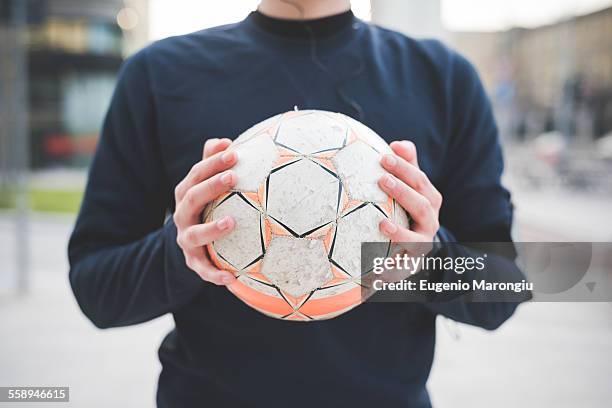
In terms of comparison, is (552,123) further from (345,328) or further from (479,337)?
(345,328)

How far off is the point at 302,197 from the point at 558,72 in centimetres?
2441

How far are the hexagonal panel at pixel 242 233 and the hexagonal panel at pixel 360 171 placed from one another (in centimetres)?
16

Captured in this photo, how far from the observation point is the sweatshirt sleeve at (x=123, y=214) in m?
1.23

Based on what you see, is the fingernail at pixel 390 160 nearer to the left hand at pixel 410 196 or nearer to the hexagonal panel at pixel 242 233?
the left hand at pixel 410 196

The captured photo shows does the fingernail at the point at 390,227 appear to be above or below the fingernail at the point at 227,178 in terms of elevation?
below

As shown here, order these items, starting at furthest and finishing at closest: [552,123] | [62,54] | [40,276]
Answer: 1. [552,123]
2. [62,54]
3. [40,276]

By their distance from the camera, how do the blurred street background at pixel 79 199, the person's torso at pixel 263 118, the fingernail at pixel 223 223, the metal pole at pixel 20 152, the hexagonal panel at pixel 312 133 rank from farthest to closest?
1. the metal pole at pixel 20 152
2. the blurred street background at pixel 79 199
3. the person's torso at pixel 263 118
4. the hexagonal panel at pixel 312 133
5. the fingernail at pixel 223 223

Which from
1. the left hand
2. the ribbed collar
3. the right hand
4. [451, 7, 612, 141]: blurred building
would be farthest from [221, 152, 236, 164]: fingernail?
[451, 7, 612, 141]: blurred building

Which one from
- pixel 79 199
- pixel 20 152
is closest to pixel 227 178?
pixel 20 152

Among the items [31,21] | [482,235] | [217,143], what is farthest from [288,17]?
[31,21]

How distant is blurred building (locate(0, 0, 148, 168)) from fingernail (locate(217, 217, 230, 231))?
1706cm

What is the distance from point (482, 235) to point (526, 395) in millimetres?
2742

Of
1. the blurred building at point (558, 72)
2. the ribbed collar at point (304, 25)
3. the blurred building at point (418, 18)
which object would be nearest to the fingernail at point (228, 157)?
the ribbed collar at point (304, 25)

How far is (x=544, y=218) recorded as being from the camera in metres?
9.31
